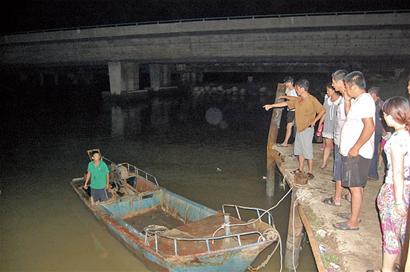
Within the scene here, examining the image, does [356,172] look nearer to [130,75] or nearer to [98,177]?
[98,177]

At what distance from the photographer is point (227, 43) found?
2842 centimetres

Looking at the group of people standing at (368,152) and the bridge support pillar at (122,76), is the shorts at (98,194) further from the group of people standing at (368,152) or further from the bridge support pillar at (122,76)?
the bridge support pillar at (122,76)

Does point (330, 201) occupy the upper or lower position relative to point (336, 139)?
lower

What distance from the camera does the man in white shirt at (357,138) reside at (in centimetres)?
493

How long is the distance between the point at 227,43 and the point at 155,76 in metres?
15.7

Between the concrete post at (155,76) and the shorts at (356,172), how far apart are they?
38203mm

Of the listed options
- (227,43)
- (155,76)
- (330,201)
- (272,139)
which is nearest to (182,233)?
(330,201)

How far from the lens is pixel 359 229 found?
5.56 meters

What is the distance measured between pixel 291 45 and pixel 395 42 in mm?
7143

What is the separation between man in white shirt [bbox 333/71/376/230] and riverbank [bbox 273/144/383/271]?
1.76ft

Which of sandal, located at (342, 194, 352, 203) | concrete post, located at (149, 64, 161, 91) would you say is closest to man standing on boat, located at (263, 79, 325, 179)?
sandal, located at (342, 194, 352, 203)

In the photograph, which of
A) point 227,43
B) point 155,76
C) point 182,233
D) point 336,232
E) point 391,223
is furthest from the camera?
point 155,76

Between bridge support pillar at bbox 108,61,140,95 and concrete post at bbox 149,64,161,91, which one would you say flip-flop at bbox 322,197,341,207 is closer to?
bridge support pillar at bbox 108,61,140,95

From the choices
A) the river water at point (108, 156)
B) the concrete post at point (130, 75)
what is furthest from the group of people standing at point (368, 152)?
the concrete post at point (130, 75)
